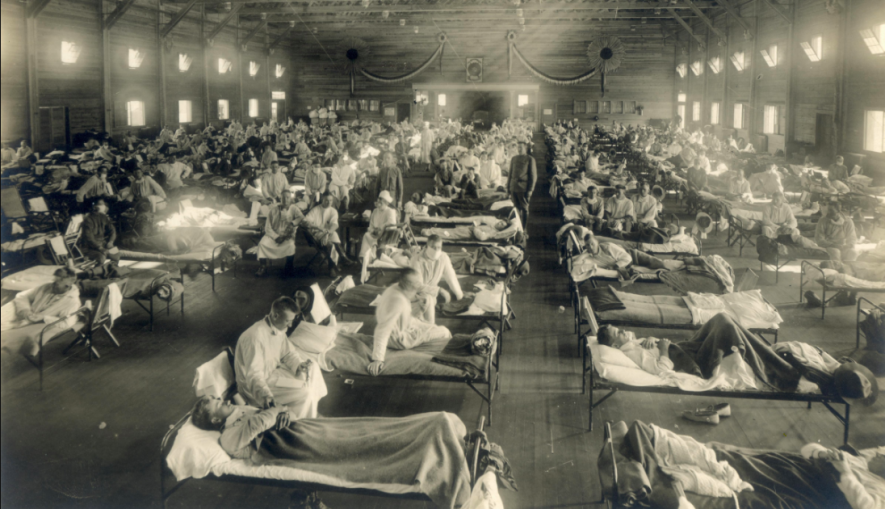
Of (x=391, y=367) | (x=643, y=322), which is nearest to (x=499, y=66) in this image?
(x=643, y=322)

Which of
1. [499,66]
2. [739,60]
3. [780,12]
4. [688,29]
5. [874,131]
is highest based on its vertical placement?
[688,29]

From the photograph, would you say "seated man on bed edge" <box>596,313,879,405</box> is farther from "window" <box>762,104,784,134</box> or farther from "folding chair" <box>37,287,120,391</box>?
"window" <box>762,104,784,134</box>

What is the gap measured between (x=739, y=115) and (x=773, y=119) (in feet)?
10.6

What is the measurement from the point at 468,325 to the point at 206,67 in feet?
77.4

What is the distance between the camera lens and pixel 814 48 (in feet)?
60.7

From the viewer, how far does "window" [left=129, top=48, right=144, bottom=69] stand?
71.8ft

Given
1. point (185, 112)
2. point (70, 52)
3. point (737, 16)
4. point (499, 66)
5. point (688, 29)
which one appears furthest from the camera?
point (499, 66)

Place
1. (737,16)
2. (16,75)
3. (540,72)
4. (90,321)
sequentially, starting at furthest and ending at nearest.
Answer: (540,72), (737,16), (16,75), (90,321)

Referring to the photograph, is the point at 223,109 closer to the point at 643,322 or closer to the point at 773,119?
the point at 773,119

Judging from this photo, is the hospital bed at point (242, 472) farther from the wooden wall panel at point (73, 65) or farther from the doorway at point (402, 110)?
the doorway at point (402, 110)

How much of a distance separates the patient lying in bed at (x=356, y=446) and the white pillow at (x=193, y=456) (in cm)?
7

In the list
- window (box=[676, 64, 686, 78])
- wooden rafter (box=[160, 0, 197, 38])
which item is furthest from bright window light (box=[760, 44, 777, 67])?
wooden rafter (box=[160, 0, 197, 38])

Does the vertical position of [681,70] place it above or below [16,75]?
above

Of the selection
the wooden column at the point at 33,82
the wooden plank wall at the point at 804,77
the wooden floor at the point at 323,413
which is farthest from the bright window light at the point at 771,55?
the wooden column at the point at 33,82
